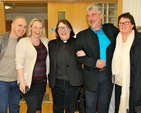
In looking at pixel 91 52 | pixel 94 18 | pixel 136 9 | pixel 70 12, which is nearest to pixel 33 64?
pixel 91 52

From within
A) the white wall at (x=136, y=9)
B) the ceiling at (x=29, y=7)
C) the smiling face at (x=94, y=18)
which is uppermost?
the ceiling at (x=29, y=7)

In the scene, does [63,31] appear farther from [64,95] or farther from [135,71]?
[135,71]

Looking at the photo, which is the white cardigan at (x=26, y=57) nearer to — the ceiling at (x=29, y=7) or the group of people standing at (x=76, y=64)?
the group of people standing at (x=76, y=64)

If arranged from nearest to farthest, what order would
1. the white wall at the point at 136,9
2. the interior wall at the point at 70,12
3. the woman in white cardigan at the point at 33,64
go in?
the woman in white cardigan at the point at 33,64 < the white wall at the point at 136,9 < the interior wall at the point at 70,12

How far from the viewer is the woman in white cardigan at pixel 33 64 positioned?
176 cm

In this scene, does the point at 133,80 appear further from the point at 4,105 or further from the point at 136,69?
the point at 4,105

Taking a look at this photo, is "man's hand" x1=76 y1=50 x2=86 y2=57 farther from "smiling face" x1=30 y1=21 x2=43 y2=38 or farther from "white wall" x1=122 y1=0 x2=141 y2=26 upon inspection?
"white wall" x1=122 y1=0 x2=141 y2=26

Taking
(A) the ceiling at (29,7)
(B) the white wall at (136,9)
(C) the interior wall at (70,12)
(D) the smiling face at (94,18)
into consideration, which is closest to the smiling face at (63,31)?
(D) the smiling face at (94,18)

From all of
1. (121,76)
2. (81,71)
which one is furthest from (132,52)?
(81,71)

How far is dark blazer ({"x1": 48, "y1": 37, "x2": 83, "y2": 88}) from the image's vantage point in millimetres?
1843

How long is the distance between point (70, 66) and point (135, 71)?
0.64 metres

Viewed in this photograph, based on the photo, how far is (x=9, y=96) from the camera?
2006 mm

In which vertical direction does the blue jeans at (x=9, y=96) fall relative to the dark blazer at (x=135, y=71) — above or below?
below

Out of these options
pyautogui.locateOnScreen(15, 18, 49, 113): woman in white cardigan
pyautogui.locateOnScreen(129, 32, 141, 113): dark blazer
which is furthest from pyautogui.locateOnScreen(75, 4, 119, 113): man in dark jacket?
pyautogui.locateOnScreen(15, 18, 49, 113): woman in white cardigan
